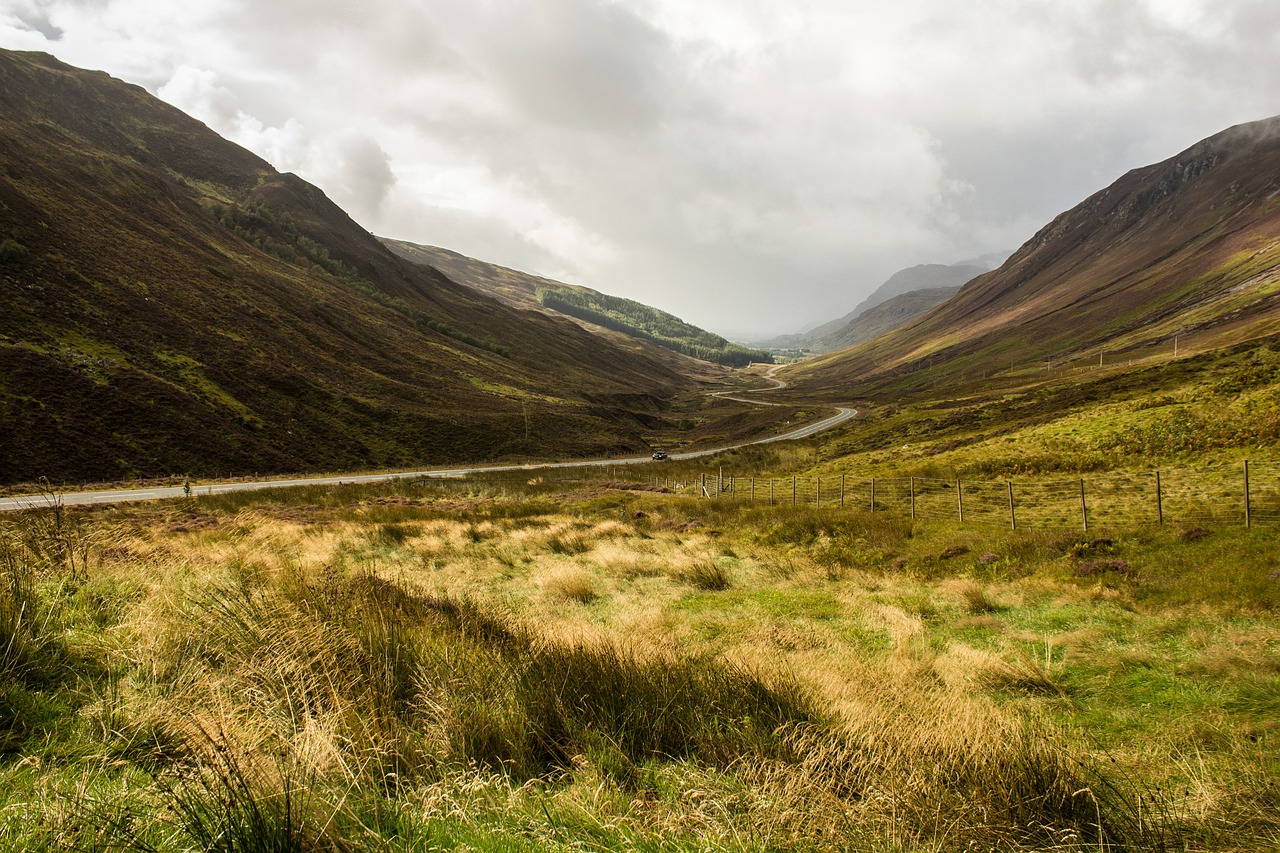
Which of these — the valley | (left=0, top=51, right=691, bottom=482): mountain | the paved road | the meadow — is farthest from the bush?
the meadow

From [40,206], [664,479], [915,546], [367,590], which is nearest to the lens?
[367,590]

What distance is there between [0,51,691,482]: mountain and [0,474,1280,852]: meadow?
4196 cm

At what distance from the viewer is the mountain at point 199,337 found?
4056cm

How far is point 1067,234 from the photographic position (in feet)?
626

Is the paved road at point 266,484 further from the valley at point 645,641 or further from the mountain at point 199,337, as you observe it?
the mountain at point 199,337

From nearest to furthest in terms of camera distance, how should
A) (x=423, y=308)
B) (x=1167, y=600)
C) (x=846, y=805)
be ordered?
(x=846, y=805) < (x=1167, y=600) < (x=423, y=308)

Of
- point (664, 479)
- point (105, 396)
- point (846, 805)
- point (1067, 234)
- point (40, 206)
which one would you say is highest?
point (1067, 234)

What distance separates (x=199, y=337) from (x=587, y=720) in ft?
235

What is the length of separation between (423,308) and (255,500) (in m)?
118

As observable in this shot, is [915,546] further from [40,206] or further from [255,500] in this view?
[40,206]

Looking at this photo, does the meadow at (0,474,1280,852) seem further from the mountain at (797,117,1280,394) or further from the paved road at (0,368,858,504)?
the mountain at (797,117,1280,394)

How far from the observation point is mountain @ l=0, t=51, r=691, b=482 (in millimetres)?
40562

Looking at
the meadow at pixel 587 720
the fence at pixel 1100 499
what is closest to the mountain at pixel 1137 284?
the fence at pixel 1100 499

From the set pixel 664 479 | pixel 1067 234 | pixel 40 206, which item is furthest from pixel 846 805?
pixel 1067 234
